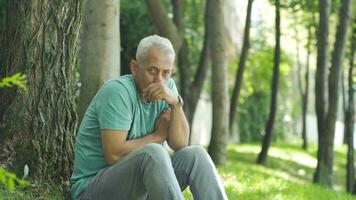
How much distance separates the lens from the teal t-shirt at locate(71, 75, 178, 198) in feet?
17.0

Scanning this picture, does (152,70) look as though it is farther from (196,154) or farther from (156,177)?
(156,177)

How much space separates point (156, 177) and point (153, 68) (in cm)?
88

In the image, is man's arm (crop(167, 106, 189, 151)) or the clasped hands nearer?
the clasped hands

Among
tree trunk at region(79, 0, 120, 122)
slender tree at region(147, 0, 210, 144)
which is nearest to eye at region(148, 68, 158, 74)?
tree trunk at region(79, 0, 120, 122)

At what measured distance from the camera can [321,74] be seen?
13805 millimetres

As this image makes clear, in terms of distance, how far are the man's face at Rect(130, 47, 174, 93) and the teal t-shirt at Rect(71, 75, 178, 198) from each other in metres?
0.08

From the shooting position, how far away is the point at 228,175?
9219 millimetres

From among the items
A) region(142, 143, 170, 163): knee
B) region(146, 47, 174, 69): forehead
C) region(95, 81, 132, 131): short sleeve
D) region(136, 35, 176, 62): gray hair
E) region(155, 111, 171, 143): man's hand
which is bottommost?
region(142, 143, 170, 163): knee

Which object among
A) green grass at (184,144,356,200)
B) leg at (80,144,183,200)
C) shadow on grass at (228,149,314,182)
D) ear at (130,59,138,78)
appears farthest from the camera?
shadow on grass at (228,149,314,182)

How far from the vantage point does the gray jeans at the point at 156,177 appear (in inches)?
193

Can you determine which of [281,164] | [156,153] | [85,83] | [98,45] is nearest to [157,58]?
[156,153]

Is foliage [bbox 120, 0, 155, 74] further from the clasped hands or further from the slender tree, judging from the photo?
the clasped hands

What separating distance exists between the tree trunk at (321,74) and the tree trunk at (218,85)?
7.00 feet

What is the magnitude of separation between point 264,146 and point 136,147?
12.3 metres
